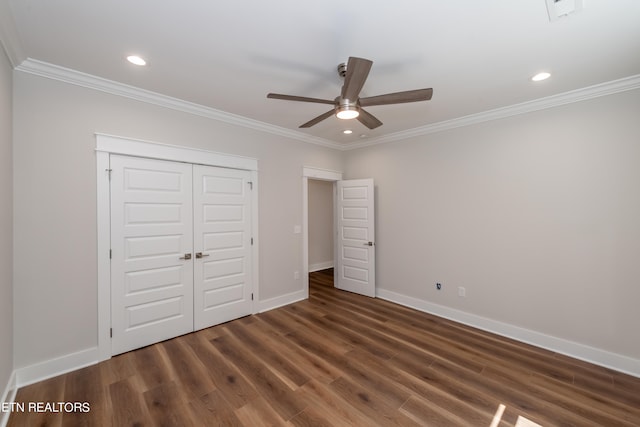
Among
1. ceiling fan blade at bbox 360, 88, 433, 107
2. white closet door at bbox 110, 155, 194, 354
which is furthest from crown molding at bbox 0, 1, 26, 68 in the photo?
ceiling fan blade at bbox 360, 88, 433, 107

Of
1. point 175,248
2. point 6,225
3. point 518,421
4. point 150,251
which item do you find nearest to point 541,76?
point 518,421

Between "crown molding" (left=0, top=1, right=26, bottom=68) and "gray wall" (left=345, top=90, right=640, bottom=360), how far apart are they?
4237 mm

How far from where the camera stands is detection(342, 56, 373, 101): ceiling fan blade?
1.65 m

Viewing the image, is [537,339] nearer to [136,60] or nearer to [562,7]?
[562,7]

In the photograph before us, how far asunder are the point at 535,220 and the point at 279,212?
331 centimetres

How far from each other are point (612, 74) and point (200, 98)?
4122mm

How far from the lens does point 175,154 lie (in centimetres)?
305

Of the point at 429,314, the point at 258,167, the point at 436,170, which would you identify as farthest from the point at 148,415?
the point at 436,170

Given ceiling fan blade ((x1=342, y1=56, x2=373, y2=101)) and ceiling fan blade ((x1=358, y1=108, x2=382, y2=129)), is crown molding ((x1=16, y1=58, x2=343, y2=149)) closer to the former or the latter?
ceiling fan blade ((x1=358, y1=108, x2=382, y2=129))

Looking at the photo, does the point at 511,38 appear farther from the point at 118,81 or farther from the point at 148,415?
the point at 148,415

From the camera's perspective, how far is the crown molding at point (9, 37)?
1.70 metres

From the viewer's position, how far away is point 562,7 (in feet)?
5.31

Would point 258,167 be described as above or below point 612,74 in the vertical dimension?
below

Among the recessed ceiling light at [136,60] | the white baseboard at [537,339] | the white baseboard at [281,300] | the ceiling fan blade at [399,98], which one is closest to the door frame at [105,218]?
the recessed ceiling light at [136,60]
